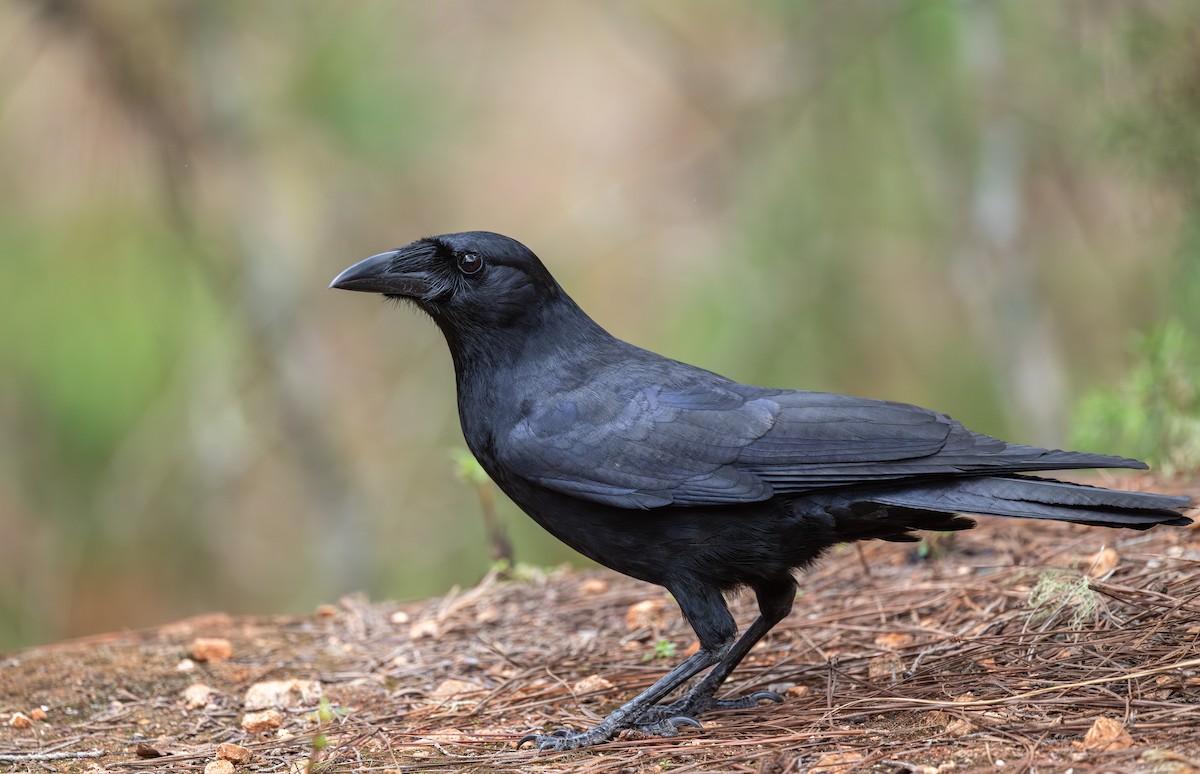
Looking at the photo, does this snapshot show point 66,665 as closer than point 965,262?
Yes

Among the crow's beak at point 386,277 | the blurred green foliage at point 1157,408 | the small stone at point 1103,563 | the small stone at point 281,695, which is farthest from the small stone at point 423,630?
the blurred green foliage at point 1157,408

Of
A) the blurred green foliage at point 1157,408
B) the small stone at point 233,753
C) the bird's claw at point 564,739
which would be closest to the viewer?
the small stone at point 233,753

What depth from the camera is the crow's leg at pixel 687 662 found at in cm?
344

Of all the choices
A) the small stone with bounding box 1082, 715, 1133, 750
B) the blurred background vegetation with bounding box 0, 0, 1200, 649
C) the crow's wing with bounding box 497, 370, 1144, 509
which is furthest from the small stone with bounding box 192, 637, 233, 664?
the blurred background vegetation with bounding box 0, 0, 1200, 649

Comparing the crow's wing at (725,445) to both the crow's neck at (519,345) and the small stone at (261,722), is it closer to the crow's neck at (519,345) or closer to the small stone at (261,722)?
the crow's neck at (519,345)

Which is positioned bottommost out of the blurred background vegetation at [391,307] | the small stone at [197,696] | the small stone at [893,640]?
the small stone at [197,696]

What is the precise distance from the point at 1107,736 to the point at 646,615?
2.11 metres

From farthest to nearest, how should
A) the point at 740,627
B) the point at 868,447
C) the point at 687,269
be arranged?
the point at 687,269 < the point at 740,627 < the point at 868,447

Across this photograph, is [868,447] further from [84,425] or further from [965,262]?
[84,425]

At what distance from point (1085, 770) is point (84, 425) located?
376 inches

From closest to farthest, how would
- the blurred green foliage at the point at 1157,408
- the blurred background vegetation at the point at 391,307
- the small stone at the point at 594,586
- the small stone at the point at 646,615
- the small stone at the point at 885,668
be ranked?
the small stone at the point at 885,668
the small stone at the point at 646,615
the small stone at the point at 594,586
the blurred green foliage at the point at 1157,408
the blurred background vegetation at the point at 391,307

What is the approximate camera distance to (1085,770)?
2.47 metres

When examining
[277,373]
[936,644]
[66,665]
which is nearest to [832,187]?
[277,373]

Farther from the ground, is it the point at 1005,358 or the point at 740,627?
the point at 1005,358
